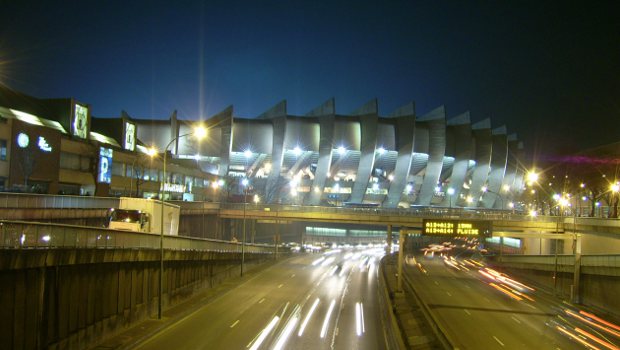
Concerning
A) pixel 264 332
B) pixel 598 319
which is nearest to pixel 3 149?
pixel 264 332

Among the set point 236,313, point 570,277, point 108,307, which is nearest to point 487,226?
point 570,277

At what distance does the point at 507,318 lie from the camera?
3133 cm

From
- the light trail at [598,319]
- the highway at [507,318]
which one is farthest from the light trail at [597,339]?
the light trail at [598,319]

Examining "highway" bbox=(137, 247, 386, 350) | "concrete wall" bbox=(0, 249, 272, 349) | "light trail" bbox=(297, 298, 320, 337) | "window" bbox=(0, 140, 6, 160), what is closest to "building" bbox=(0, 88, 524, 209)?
"window" bbox=(0, 140, 6, 160)

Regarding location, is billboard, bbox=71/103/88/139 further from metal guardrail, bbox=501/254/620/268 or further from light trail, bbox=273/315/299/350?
metal guardrail, bbox=501/254/620/268

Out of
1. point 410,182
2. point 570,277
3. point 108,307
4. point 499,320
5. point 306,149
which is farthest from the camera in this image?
point 410,182

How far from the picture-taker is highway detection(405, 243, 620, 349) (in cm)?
2433

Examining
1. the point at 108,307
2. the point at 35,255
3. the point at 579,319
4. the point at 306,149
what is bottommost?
the point at 579,319

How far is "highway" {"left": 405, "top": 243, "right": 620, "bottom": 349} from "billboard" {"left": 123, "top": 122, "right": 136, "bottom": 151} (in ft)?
196

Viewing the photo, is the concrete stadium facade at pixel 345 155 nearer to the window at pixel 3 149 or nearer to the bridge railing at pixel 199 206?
the bridge railing at pixel 199 206

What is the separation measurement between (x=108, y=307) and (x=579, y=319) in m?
28.6

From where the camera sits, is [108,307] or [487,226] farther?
[487,226]

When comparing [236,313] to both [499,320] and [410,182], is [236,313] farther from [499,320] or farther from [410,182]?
[410,182]

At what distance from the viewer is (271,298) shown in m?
34.7
